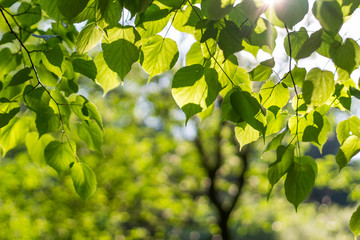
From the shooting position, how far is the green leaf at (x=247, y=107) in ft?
2.07

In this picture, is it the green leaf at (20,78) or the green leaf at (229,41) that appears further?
the green leaf at (20,78)

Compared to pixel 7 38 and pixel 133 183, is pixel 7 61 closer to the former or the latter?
pixel 7 38

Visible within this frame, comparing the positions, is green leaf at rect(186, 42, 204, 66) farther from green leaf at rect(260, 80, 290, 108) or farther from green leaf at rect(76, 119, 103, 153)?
green leaf at rect(76, 119, 103, 153)

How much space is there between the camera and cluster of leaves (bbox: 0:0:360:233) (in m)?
0.55

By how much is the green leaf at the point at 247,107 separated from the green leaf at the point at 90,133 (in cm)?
43

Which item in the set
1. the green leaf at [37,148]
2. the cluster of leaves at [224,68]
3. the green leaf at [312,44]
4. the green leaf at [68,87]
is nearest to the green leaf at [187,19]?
the cluster of leaves at [224,68]

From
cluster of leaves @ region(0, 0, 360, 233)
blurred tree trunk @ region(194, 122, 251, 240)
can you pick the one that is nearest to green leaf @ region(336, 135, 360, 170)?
cluster of leaves @ region(0, 0, 360, 233)

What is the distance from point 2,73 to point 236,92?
32.9 inches

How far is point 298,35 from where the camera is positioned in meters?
0.65

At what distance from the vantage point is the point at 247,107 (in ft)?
2.09

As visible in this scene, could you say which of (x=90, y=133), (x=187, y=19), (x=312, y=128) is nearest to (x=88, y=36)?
(x=187, y=19)

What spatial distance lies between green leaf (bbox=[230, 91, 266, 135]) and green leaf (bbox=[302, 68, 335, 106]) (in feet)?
0.33

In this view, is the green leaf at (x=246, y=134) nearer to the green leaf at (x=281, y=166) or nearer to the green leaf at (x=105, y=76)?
the green leaf at (x=281, y=166)

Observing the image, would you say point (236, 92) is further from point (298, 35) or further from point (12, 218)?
point (12, 218)
